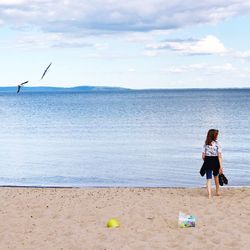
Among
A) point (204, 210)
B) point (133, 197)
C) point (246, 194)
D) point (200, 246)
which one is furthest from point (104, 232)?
point (246, 194)

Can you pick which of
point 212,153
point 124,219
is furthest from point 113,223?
point 212,153

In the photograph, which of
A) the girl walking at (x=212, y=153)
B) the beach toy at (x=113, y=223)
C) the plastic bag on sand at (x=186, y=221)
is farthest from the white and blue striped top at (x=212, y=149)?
the beach toy at (x=113, y=223)

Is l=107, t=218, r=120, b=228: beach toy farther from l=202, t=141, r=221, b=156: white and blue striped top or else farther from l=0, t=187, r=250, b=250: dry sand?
l=202, t=141, r=221, b=156: white and blue striped top

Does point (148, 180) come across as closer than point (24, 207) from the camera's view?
No

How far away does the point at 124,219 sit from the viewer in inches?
452

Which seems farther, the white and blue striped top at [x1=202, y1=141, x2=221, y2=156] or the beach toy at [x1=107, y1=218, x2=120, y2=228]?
the white and blue striped top at [x1=202, y1=141, x2=221, y2=156]

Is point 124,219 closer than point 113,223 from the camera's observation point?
No

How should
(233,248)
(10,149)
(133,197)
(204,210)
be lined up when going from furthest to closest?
1. (10,149)
2. (133,197)
3. (204,210)
4. (233,248)

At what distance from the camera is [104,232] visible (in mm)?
10508

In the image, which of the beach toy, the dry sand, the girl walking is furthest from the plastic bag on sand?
the girl walking

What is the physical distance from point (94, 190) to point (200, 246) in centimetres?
684

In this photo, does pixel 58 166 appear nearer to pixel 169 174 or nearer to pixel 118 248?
pixel 169 174

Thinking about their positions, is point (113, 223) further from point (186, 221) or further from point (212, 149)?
point (212, 149)

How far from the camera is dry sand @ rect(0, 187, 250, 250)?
9.87 m
